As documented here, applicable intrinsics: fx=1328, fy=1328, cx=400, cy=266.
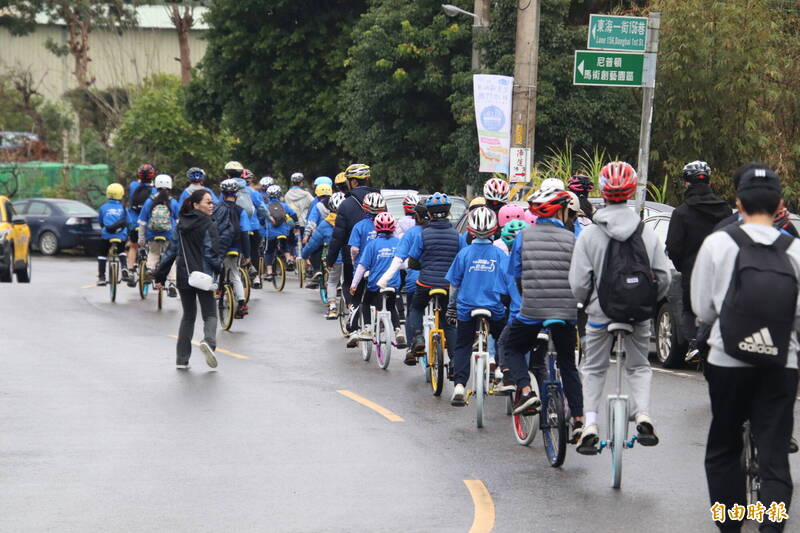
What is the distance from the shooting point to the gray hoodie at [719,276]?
639 cm

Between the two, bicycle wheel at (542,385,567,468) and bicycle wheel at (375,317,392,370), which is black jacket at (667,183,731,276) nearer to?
bicycle wheel at (542,385,567,468)

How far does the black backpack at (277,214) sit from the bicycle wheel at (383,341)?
963cm

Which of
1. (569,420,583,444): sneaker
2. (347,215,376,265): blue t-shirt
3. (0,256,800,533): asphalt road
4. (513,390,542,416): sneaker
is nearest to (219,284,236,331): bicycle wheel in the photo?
(0,256,800,533): asphalt road

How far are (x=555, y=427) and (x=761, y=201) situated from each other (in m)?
3.29

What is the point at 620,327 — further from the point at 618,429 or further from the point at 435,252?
the point at 435,252

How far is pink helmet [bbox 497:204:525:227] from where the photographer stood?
40.3 ft

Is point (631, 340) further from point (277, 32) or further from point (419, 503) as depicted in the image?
point (277, 32)

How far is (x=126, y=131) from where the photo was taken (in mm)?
42844

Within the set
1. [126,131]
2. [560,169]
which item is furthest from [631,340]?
[126,131]

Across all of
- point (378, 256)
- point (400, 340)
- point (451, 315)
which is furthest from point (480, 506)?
point (378, 256)

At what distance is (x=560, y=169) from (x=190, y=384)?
1258 centimetres

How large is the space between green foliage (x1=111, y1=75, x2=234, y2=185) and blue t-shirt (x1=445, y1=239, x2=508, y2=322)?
3253 centimetres

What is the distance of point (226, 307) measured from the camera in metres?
17.9

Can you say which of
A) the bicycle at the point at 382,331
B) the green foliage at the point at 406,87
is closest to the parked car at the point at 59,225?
the green foliage at the point at 406,87
